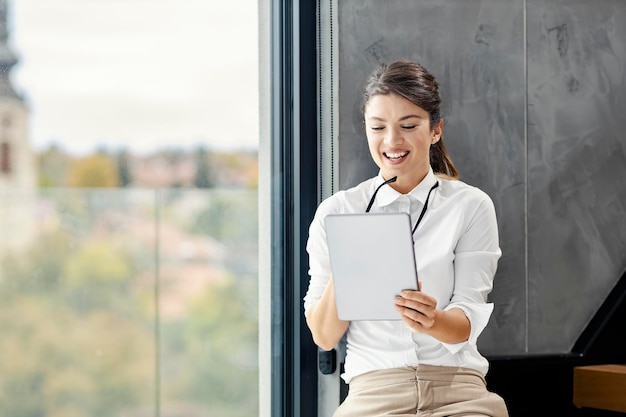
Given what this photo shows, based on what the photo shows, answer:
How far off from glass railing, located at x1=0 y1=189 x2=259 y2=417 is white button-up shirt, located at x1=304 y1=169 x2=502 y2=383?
1.36ft

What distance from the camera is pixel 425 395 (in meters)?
2.18

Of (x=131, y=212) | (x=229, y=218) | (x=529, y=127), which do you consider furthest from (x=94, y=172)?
(x=529, y=127)

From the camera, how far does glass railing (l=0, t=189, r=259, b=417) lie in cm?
242

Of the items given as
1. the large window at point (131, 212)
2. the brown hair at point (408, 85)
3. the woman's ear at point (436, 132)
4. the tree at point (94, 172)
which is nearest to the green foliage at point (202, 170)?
the large window at point (131, 212)

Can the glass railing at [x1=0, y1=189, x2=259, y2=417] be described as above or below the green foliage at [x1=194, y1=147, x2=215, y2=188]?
below

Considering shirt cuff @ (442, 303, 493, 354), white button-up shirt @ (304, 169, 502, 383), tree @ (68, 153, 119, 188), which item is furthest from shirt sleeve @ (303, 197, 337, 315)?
tree @ (68, 153, 119, 188)

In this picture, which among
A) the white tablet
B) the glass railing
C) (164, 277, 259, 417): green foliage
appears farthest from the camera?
(164, 277, 259, 417): green foliage

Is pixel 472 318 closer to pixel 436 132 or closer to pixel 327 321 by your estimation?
pixel 327 321

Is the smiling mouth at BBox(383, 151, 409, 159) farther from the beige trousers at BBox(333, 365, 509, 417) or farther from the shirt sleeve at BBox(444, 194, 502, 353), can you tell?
the beige trousers at BBox(333, 365, 509, 417)

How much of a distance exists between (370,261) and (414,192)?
0.41 metres

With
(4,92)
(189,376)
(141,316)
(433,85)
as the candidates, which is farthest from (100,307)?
(433,85)

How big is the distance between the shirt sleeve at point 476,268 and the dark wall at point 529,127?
0.50 m

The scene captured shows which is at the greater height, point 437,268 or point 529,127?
point 529,127

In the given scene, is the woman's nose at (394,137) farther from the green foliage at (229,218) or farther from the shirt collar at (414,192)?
the green foliage at (229,218)
